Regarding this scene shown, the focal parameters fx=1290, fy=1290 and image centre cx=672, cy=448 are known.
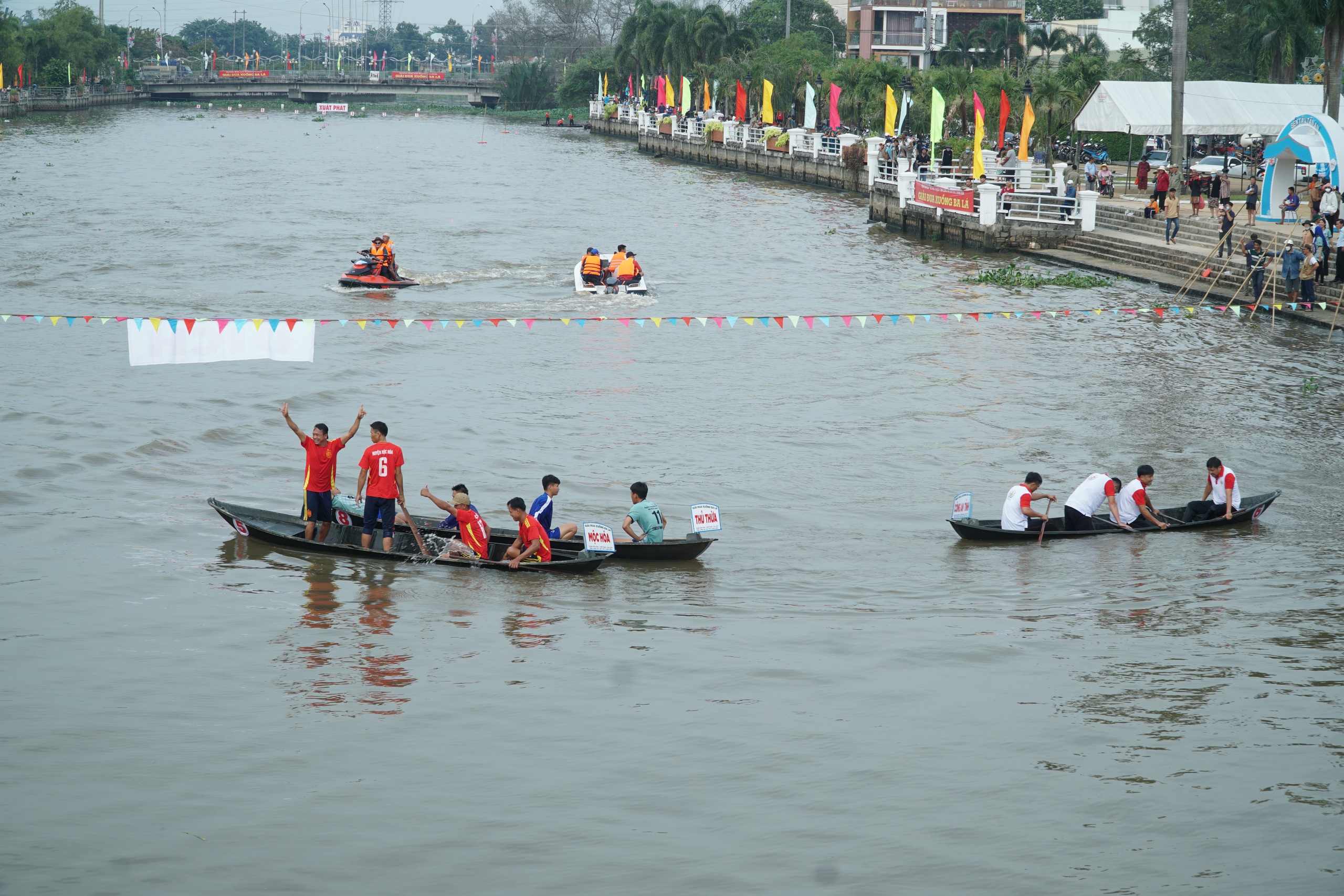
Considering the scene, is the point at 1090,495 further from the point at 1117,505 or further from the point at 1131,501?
the point at 1131,501

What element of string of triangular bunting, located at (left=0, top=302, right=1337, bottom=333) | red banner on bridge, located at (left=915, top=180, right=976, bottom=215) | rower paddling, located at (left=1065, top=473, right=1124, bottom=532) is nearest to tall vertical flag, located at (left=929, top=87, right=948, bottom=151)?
red banner on bridge, located at (left=915, top=180, right=976, bottom=215)

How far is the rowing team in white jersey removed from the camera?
14938mm

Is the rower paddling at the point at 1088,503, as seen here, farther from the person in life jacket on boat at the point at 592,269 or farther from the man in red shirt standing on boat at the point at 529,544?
the person in life jacket on boat at the point at 592,269

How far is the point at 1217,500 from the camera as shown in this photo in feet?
51.0

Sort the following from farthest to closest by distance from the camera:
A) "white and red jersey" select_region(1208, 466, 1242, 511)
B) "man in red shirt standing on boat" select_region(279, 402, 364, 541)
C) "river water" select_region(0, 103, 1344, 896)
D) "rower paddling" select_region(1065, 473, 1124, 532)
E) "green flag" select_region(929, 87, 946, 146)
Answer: "green flag" select_region(929, 87, 946, 146) < "white and red jersey" select_region(1208, 466, 1242, 511) < "rower paddling" select_region(1065, 473, 1124, 532) < "man in red shirt standing on boat" select_region(279, 402, 364, 541) < "river water" select_region(0, 103, 1344, 896)

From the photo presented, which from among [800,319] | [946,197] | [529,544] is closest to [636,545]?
[529,544]

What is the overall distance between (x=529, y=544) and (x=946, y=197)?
3252cm

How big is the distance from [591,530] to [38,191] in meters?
48.9

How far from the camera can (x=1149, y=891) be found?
27.0 ft

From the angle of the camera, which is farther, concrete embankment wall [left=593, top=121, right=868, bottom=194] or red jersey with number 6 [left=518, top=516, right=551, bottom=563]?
concrete embankment wall [left=593, top=121, right=868, bottom=194]

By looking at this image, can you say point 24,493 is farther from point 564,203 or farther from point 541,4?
point 541,4

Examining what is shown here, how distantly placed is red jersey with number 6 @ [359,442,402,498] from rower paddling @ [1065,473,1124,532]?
25.3ft

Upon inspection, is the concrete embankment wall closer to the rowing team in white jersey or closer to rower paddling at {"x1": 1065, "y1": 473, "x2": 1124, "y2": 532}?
the rowing team in white jersey

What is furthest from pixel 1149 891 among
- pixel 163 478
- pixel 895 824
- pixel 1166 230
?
pixel 1166 230
